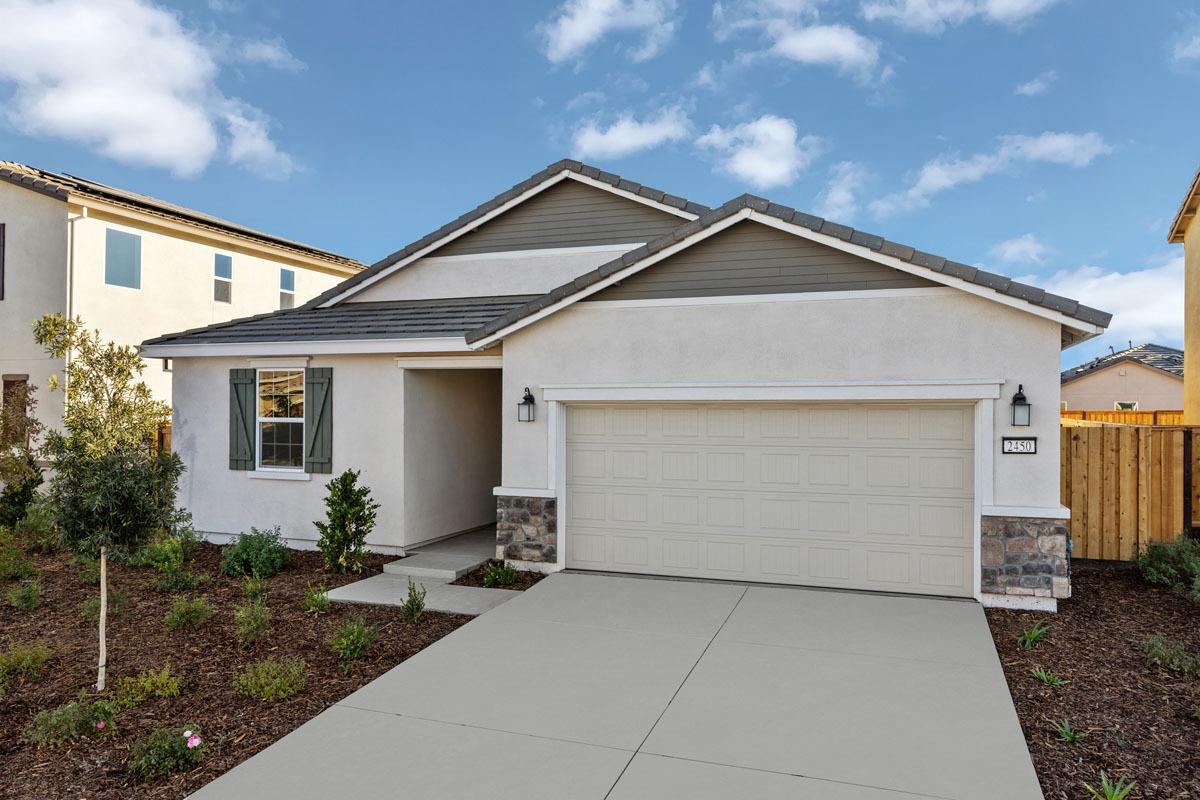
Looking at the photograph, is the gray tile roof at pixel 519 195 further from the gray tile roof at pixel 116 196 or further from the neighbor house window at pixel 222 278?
the neighbor house window at pixel 222 278

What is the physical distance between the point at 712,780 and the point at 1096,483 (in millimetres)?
7855

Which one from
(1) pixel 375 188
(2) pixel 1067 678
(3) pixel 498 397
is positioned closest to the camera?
(2) pixel 1067 678

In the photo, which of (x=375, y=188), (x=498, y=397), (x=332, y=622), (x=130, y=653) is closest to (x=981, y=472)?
(x=332, y=622)

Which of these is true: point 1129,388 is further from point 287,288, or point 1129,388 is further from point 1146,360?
point 287,288

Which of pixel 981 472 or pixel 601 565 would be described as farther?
pixel 601 565

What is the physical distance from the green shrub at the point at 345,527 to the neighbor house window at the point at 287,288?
12064mm

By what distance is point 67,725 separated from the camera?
4562mm

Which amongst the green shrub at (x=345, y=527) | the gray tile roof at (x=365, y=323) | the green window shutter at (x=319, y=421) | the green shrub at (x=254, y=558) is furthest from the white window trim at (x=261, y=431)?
the green shrub at (x=345, y=527)

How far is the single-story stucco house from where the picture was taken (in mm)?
7184

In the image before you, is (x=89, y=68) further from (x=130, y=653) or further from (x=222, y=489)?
(x=130, y=653)

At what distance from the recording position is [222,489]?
10789 mm

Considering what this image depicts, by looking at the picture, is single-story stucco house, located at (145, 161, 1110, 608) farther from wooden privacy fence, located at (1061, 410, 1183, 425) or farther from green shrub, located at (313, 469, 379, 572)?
wooden privacy fence, located at (1061, 410, 1183, 425)

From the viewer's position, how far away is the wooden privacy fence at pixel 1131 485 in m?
8.96

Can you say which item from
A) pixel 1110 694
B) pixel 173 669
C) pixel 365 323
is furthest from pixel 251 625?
pixel 1110 694
